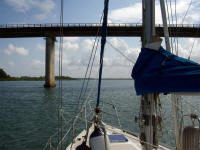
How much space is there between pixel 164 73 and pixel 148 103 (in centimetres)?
67

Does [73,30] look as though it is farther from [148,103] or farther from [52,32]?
[148,103]

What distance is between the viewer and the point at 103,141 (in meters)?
4.07

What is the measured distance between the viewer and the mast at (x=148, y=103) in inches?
149

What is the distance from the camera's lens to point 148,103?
152 inches

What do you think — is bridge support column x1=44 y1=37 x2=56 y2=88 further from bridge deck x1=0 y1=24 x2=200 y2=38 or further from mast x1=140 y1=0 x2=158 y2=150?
mast x1=140 y1=0 x2=158 y2=150

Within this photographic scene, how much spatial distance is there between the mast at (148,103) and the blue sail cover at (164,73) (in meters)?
0.24

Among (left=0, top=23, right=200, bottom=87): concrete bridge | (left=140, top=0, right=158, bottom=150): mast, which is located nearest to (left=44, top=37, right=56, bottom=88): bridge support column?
(left=0, top=23, right=200, bottom=87): concrete bridge

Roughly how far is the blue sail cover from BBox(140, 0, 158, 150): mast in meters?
0.24

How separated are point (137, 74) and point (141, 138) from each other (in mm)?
1294

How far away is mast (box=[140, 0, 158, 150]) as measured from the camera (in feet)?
12.5

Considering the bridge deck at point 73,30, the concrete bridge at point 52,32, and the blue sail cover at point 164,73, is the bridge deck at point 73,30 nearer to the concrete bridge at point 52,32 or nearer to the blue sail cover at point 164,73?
the concrete bridge at point 52,32

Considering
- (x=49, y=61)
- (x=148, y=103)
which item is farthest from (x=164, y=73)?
(x=49, y=61)

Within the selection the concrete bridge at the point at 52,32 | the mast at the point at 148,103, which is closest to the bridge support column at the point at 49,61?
the concrete bridge at the point at 52,32

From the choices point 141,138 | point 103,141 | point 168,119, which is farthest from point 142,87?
point 168,119
